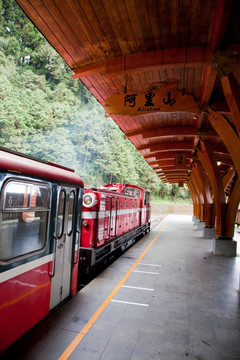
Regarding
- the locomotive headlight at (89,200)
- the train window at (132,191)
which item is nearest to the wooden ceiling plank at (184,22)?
the locomotive headlight at (89,200)

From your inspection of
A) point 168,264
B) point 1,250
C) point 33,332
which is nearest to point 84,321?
point 33,332

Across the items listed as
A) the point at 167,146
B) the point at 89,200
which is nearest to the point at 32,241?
the point at 89,200

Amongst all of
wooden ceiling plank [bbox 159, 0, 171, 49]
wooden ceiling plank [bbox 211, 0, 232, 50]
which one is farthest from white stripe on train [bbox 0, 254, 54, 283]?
wooden ceiling plank [bbox 211, 0, 232, 50]

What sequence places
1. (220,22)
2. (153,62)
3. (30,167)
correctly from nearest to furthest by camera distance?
(30,167)
(220,22)
(153,62)

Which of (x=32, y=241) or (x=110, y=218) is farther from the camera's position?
(x=110, y=218)

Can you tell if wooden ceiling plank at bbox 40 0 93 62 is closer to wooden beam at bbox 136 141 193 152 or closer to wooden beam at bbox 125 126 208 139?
wooden beam at bbox 125 126 208 139

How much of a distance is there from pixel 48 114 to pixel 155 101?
28.8 m

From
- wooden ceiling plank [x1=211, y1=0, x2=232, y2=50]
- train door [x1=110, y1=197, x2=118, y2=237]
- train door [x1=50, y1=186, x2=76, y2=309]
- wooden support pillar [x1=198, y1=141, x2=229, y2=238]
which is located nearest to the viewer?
wooden ceiling plank [x1=211, y1=0, x2=232, y2=50]

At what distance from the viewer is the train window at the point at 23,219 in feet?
10.6

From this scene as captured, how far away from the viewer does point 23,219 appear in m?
3.80

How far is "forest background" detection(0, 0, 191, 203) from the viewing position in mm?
27052

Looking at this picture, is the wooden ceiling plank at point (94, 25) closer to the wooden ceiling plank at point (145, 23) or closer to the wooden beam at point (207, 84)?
the wooden ceiling plank at point (145, 23)

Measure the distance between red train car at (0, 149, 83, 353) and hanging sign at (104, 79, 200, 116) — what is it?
2.20 metres

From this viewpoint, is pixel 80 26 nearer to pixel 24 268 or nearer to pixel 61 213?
pixel 61 213
